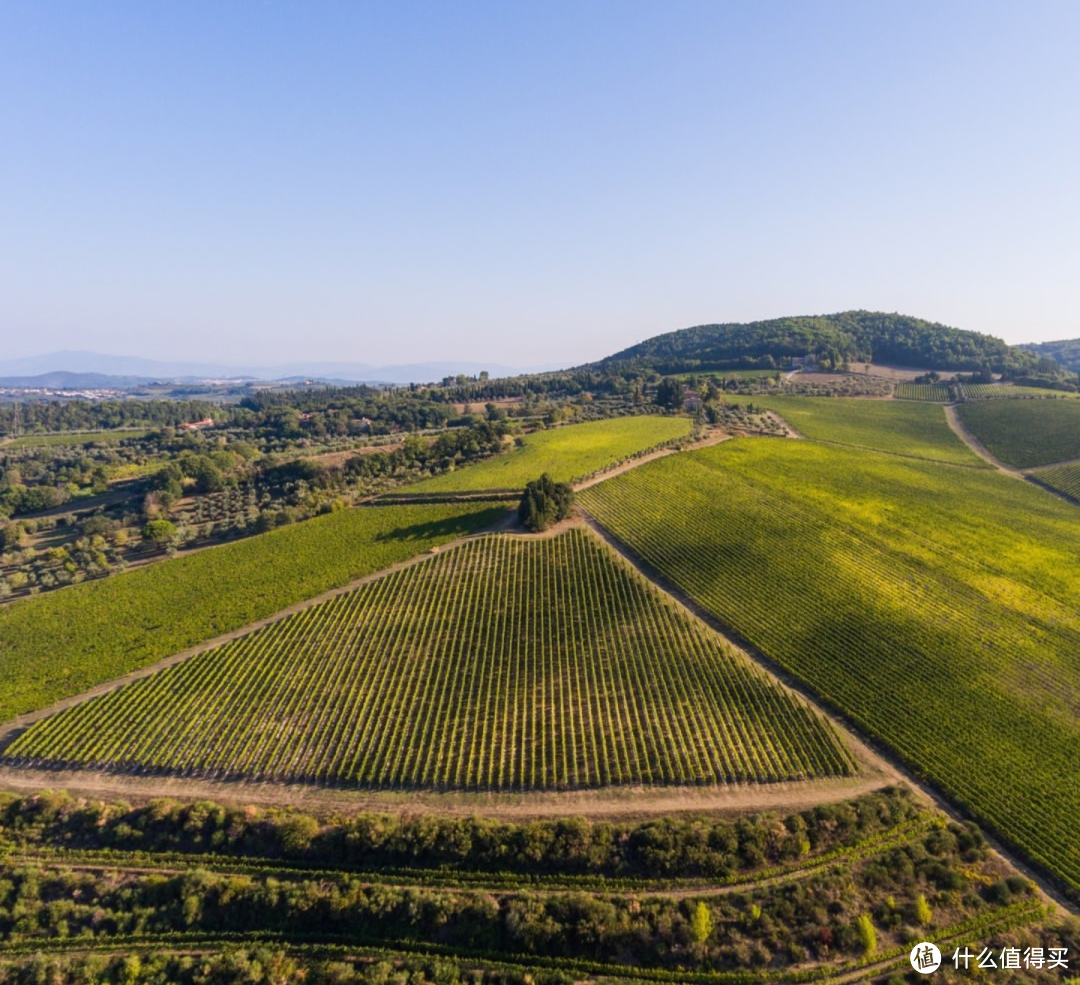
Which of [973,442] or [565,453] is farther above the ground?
[973,442]

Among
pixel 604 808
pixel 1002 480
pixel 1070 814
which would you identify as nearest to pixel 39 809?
pixel 604 808

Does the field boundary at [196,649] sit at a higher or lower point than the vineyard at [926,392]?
lower

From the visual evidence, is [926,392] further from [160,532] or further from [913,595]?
[160,532]

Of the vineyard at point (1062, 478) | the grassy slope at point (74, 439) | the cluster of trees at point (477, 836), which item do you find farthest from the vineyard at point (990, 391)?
the grassy slope at point (74, 439)

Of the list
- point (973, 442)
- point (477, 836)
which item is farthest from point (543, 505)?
point (973, 442)

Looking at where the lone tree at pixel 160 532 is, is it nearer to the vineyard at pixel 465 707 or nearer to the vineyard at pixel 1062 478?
the vineyard at pixel 465 707

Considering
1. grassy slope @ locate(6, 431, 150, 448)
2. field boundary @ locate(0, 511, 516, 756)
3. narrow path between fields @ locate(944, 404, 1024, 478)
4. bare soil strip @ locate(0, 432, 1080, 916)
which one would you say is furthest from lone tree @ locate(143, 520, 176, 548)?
narrow path between fields @ locate(944, 404, 1024, 478)
